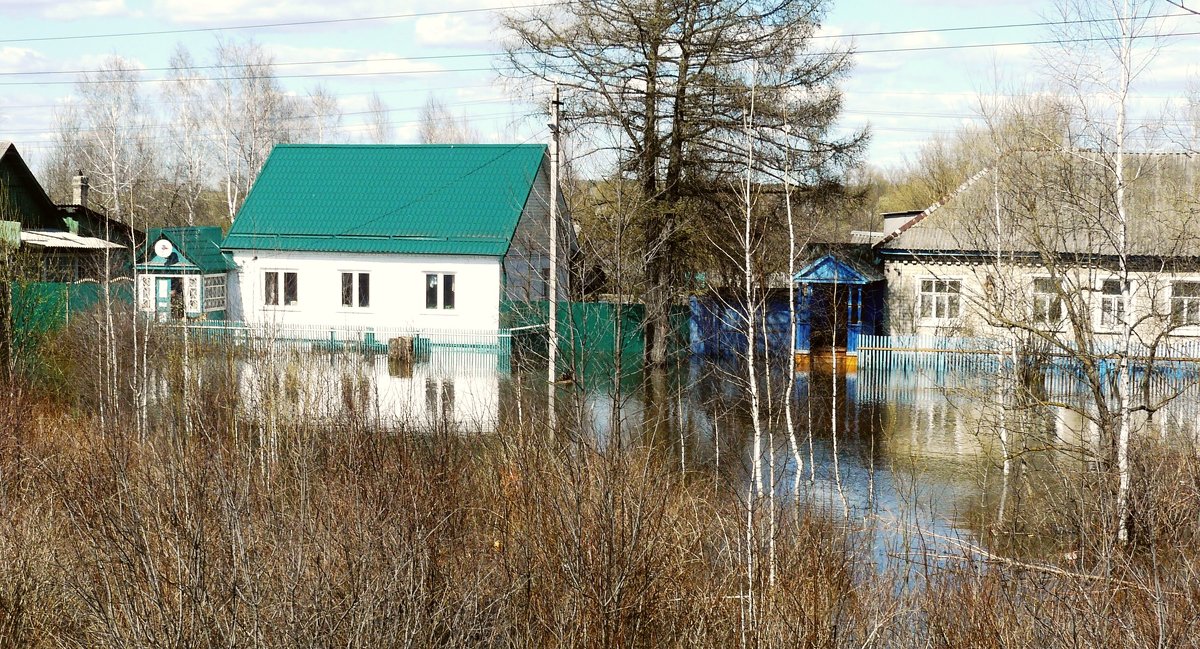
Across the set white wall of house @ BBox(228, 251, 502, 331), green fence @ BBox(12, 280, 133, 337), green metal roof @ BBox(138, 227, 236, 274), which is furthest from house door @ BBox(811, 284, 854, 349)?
green fence @ BBox(12, 280, 133, 337)

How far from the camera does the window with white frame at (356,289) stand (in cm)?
2978

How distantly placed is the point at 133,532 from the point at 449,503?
443 cm

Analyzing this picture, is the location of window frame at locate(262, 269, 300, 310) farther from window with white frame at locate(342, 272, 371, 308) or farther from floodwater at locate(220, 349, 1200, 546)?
floodwater at locate(220, 349, 1200, 546)

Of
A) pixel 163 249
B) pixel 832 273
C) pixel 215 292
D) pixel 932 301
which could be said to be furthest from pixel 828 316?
pixel 163 249

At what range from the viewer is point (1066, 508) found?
9914 millimetres

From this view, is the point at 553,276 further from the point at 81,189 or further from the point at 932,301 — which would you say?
the point at 81,189

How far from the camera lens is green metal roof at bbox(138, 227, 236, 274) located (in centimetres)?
2953

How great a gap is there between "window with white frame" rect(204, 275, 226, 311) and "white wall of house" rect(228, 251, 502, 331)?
1.05ft

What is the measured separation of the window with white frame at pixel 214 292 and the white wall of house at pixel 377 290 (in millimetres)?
321

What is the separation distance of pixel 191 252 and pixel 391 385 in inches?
435

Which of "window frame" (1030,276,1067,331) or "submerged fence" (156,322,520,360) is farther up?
"window frame" (1030,276,1067,331)

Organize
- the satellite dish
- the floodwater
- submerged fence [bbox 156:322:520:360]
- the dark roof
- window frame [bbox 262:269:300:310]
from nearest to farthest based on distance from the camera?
the floodwater → the dark roof → submerged fence [bbox 156:322:520:360] → the satellite dish → window frame [bbox 262:269:300:310]

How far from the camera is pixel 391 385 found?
71.9ft

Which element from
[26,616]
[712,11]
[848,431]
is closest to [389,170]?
[712,11]
